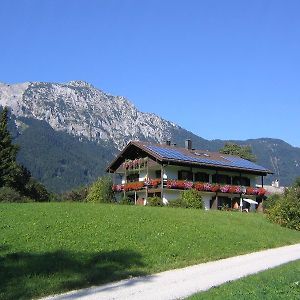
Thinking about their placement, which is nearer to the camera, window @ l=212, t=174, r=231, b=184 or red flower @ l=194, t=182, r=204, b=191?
red flower @ l=194, t=182, r=204, b=191

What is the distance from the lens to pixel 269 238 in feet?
85.8

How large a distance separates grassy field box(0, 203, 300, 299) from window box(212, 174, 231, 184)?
25186 millimetres

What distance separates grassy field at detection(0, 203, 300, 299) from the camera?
1366cm

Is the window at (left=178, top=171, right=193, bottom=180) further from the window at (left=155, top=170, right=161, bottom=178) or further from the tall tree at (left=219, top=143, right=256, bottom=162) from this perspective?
the tall tree at (left=219, top=143, right=256, bottom=162)

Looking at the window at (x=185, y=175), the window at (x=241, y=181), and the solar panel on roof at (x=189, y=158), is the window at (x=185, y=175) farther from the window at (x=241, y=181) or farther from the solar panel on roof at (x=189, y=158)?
the window at (x=241, y=181)

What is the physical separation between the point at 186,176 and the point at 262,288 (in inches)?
1592

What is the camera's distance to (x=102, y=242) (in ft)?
60.2

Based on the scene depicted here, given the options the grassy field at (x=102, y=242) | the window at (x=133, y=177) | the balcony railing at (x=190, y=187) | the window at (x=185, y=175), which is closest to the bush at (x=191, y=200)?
the balcony railing at (x=190, y=187)

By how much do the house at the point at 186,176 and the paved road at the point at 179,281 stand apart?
29634 mm

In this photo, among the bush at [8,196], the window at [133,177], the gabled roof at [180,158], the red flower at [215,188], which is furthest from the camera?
the window at [133,177]

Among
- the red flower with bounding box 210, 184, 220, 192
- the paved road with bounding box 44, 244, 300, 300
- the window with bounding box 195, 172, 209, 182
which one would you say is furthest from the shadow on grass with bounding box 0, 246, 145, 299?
the window with bounding box 195, 172, 209, 182

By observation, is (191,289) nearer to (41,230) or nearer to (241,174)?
(41,230)

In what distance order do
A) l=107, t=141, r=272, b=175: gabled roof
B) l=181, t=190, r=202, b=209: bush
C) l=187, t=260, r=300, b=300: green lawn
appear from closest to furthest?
1. l=187, t=260, r=300, b=300: green lawn
2. l=181, t=190, r=202, b=209: bush
3. l=107, t=141, r=272, b=175: gabled roof

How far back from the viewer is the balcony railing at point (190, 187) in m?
48.6
